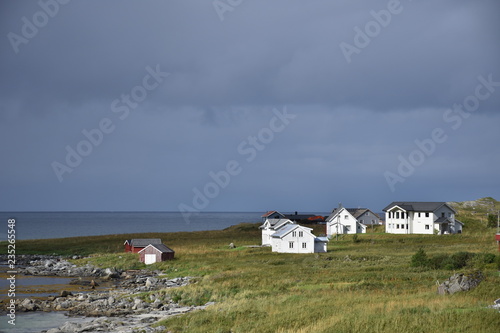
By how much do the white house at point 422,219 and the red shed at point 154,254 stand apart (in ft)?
156

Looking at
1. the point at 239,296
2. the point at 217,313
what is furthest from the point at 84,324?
the point at 239,296

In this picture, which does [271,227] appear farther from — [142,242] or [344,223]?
[344,223]

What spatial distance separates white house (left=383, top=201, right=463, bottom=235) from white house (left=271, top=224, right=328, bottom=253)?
30.7 metres

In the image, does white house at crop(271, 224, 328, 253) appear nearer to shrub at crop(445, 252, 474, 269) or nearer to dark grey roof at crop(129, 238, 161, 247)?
dark grey roof at crop(129, 238, 161, 247)

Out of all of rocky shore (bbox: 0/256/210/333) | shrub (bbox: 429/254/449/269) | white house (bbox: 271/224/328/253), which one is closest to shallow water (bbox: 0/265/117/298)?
rocky shore (bbox: 0/256/210/333)

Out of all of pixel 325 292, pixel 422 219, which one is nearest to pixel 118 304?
pixel 325 292

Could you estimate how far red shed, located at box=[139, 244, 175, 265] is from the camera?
213ft

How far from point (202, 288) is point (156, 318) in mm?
9550

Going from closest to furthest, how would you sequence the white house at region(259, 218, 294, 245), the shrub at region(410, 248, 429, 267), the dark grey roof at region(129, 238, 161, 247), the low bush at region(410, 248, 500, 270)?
1. the low bush at region(410, 248, 500, 270)
2. the shrub at region(410, 248, 429, 267)
3. the dark grey roof at region(129, 238, 161, 247)
4. the white house at region(259, 218, 294, 245)

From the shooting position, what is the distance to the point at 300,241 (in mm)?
69875

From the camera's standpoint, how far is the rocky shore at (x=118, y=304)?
29453 mm

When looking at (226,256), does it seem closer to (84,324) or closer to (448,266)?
(448,266)

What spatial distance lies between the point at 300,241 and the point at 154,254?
19525 mm

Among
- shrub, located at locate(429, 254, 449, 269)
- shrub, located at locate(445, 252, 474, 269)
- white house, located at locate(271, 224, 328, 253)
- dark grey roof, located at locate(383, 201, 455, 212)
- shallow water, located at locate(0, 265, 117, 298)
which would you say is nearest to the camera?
shallow water, located at locate(0, 265, 117, 298)
